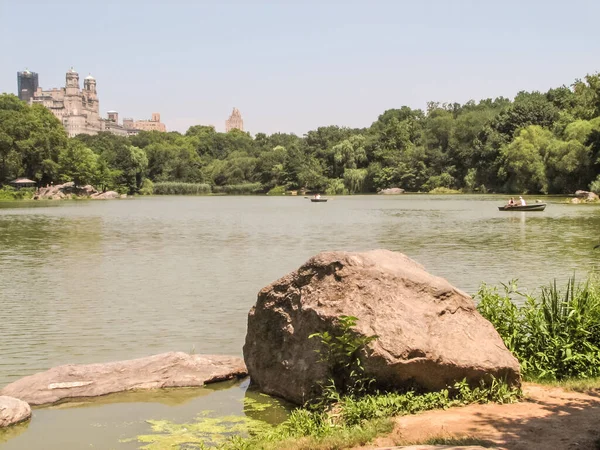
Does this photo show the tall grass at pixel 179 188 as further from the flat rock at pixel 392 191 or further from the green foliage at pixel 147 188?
the flat rock at pixel 392 191

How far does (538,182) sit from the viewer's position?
246 feet

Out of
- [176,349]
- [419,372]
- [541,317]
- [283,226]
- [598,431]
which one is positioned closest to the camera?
[598,431]

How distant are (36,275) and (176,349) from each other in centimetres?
917

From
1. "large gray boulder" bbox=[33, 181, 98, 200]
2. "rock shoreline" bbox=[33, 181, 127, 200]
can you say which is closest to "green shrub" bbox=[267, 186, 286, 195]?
"rock shoreline" bbox=[33, 181, 127, 200]

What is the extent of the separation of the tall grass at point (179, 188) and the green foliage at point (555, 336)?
10548 centimetres

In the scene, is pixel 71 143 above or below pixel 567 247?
above

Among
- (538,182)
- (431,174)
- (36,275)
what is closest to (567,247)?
(36,275)

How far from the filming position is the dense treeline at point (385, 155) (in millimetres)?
72750

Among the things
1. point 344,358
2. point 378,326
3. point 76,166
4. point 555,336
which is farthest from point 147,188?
point 378,326

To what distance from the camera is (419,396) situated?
6.93 meters

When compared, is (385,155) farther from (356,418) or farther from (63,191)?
(356,418)

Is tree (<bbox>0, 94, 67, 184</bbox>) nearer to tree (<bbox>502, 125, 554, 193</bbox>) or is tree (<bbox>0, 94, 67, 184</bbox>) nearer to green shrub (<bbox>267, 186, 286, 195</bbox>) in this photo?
green shrub (<bbox>267, 186, 286, 195</bbox>)

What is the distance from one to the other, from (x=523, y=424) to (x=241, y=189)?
112 metres

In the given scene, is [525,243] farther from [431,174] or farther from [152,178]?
[152,178]
